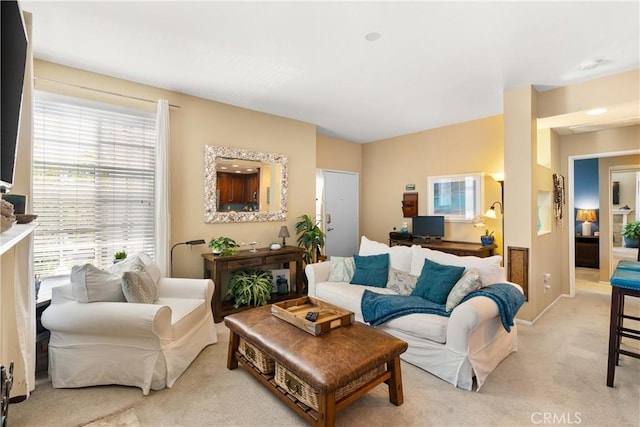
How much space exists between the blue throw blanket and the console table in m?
1.51

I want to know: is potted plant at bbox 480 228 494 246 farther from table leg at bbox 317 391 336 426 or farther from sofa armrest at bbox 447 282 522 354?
table leg at bbox 317 391 336 426

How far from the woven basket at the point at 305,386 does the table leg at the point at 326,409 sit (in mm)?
75

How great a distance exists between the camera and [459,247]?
424 centimetres

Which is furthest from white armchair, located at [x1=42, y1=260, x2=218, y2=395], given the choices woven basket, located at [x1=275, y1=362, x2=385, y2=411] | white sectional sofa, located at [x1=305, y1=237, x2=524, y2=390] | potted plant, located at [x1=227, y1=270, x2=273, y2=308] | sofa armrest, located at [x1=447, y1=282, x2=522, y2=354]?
sofa armrest, located at [x1=447, y1=282, x2=522, y2=354]

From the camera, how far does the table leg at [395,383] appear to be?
198cm

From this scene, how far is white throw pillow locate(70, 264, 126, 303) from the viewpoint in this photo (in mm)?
2201

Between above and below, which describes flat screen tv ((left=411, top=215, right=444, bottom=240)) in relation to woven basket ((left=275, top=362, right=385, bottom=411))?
above

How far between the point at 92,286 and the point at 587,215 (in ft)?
27.5

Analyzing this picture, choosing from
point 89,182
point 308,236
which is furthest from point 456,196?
point 89,182

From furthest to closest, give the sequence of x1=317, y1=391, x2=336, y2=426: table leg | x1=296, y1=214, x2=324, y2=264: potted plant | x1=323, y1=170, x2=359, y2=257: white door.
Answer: x1=323, y1=170, x2=359, y2=257: white door < x1=296, y1=214, x2=324, y2=264: potted plant < x1=317, y1=391, x2=336, y2=426: table leg

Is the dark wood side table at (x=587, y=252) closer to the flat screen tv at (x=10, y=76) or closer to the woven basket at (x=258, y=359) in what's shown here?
the woven basket at (x=258, y=359)

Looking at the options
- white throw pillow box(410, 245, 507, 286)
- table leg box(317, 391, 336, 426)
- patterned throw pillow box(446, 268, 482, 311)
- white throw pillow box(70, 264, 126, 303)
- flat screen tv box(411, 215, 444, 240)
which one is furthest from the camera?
flat screen tv box(411, 215, 444, 240)

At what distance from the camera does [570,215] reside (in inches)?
178

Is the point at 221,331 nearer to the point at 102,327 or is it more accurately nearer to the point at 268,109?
the point at 102,327
